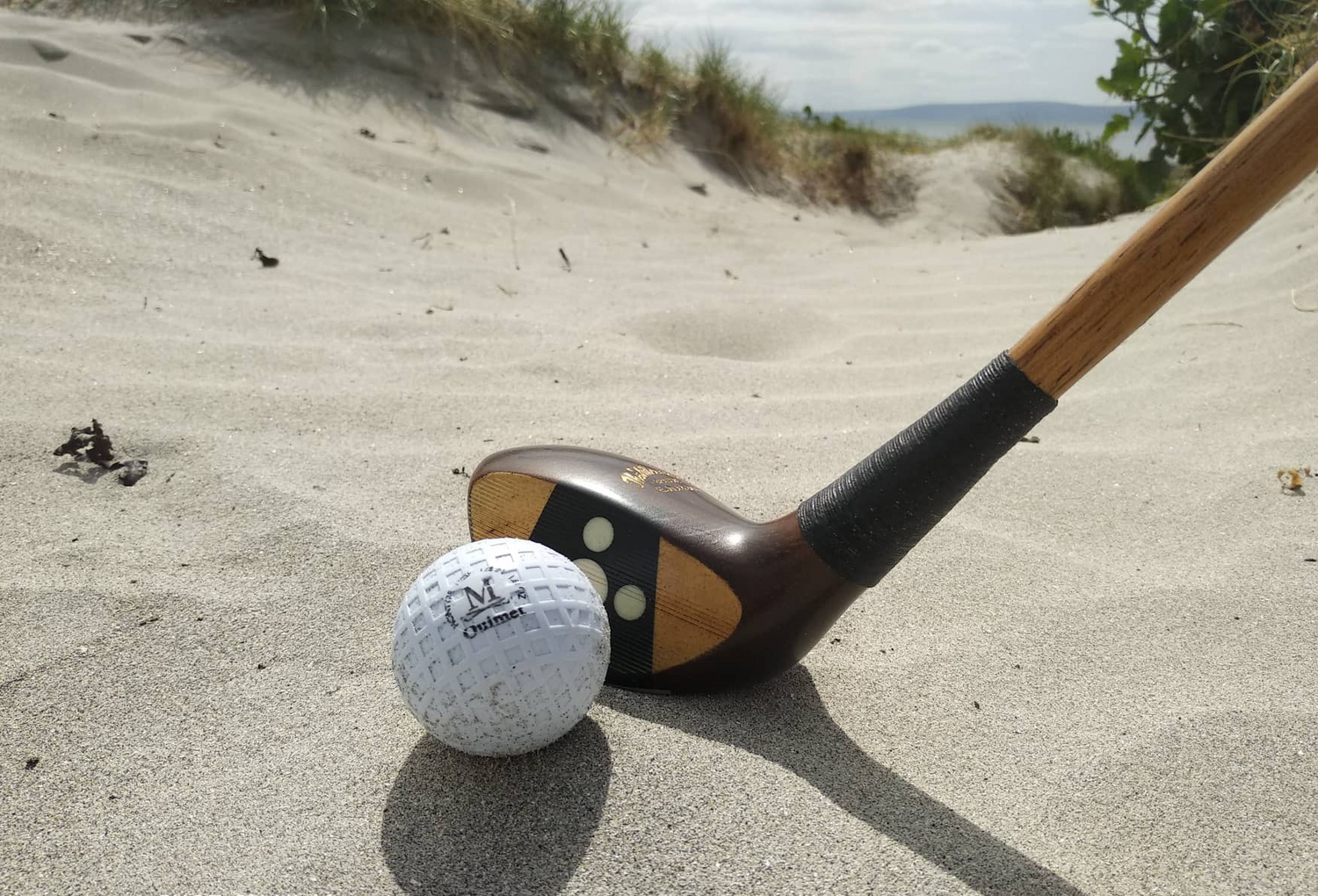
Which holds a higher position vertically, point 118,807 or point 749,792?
point 749,792

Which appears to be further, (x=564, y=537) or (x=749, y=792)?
(x=564, y=537)

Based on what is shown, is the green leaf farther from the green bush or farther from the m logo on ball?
the m logo on ball

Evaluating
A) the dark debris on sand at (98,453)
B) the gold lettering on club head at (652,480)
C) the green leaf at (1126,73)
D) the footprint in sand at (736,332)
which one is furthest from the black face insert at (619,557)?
the green leaf at (1126,73)

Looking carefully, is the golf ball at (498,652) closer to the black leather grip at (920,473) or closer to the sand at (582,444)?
the sand at (582,444)

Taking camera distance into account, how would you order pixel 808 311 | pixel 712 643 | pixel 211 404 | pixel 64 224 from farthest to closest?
pixel 808 311, pixel 64 224, pixel 211 404, pixel 712 643

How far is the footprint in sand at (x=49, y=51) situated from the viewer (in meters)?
5.52

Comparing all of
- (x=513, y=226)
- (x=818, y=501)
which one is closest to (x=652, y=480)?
(x=818, y=501)

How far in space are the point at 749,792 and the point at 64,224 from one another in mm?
3728

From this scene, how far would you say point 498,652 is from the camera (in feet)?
5.38

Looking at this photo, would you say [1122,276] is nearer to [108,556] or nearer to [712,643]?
[712,643]

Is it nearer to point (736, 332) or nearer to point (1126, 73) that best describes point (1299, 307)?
point (736, 332)

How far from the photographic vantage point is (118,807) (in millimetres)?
1666

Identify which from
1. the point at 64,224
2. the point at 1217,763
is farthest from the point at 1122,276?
the point at 64,224

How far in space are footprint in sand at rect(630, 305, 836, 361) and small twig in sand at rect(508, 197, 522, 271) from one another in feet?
3.05
